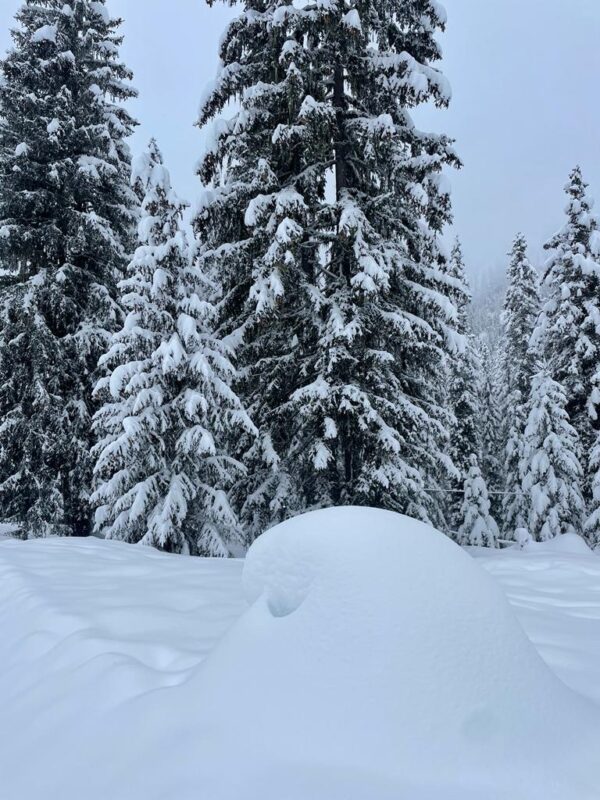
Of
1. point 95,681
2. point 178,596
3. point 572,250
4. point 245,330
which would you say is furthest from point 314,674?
point 572,250

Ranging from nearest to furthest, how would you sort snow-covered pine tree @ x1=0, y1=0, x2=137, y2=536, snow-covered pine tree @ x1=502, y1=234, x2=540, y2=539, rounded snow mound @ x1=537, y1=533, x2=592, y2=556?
rounded snow mound @ x1=537, y1=533, x2=592, y2=556 → snow-covered pine tree @ x1=0, y1=0, x2=137, y2=536 → snow-covered pine tree @ x1=502, y1=234, x2=540, y2=539

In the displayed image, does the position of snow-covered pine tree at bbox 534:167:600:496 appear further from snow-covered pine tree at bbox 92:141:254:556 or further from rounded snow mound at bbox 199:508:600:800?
rounded snow mound at bbox 199:508:600:800

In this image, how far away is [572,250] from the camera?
1625 centimetres

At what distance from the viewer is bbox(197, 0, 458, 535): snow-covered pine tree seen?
8711 mm

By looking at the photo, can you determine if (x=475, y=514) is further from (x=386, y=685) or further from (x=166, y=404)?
(x=386, y=685)

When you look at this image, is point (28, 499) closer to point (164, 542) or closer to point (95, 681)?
point (164, 542)

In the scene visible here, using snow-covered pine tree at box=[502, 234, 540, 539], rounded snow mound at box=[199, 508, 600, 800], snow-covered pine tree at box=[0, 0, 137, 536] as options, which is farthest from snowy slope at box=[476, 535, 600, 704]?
snow-covered pine tree at box=[502, 234, 540, 539]

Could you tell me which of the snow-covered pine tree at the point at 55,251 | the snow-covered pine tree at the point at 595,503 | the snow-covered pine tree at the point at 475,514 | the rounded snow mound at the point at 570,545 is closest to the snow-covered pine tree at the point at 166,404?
the snow-covered pine tree at the point at 55,251

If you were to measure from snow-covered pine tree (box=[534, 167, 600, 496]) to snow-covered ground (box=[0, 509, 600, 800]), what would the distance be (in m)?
15.1

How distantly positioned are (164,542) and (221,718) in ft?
22.5

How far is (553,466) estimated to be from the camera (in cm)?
1711

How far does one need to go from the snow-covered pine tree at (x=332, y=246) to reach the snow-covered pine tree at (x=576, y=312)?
7.54 meters

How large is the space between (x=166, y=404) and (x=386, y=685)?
25.2 ft

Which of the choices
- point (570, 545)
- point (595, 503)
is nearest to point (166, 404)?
point (570, 545)
